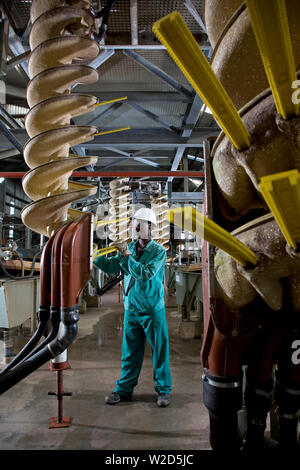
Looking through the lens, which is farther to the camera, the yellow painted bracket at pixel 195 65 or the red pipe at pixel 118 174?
the red pipe at pixel 118 174

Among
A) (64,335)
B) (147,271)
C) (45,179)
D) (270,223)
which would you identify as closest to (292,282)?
(270,223)

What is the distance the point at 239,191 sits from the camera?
617mm

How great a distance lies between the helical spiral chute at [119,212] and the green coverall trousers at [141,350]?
1143mm

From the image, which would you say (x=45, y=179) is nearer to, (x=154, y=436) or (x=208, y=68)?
(x=208, y=68)

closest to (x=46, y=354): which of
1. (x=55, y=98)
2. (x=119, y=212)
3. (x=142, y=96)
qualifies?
(x=55, y=98)

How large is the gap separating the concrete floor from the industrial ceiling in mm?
2062

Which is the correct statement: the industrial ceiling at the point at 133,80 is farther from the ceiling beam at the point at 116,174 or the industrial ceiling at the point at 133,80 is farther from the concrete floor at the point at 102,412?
the concrete floor at the point at 102,412

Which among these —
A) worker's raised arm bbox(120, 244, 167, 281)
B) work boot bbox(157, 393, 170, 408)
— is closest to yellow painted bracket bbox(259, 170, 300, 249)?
worker's raised arm bbox(120, 244, 167, 281)

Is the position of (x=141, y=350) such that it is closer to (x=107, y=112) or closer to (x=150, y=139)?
(x=150, y=139)

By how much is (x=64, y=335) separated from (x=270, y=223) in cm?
90

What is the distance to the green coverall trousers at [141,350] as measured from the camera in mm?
2293

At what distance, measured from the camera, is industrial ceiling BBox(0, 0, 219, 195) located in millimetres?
1882

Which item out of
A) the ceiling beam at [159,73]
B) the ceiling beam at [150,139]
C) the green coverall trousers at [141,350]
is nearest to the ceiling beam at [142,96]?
the ceiling beam at [159,73]

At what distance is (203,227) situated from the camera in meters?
0.44
